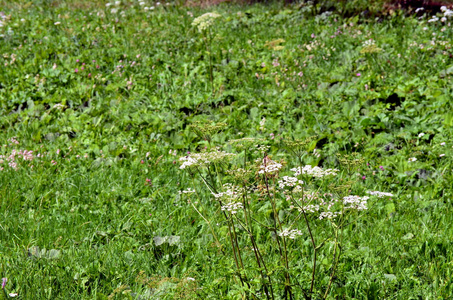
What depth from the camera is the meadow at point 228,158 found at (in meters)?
2.35

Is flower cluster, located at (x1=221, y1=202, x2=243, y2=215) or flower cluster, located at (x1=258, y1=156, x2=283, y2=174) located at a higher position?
flower cluster, located at (x1=258, y1=156, x2=283, y2=174)

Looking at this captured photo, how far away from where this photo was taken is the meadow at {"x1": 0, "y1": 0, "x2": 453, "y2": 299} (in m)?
2.35

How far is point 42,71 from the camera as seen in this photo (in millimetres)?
6949

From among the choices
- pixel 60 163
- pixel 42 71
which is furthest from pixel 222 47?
pixel 60 163

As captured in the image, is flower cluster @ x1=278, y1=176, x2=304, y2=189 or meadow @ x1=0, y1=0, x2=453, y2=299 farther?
meadow @ x1=0, y1=0, x2=453, y2=299

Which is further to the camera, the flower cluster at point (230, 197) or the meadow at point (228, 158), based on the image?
the meadow at point (228, 158)

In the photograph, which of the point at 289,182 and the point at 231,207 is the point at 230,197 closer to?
the point at 231,207

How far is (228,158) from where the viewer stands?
1.95 meters

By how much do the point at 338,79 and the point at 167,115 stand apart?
7.66ft

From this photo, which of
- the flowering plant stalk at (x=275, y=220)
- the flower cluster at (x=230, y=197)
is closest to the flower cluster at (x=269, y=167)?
the flowering plant stalk at (x=275, y=220)

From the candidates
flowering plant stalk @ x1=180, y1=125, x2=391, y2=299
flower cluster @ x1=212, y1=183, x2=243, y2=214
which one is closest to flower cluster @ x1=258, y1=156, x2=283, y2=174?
flowering plant stalk @ x1=180, y1=125, x2=391, y2=299

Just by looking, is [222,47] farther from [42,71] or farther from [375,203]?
[375,203]

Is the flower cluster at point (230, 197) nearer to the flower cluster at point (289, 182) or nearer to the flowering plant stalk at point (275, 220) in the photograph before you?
the flowering plant stalk at point (275, 220)

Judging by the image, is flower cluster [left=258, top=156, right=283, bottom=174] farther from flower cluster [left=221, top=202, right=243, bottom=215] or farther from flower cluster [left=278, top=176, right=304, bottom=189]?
A: flower cluster [left=221, top=202, right=243, bottom=215]
